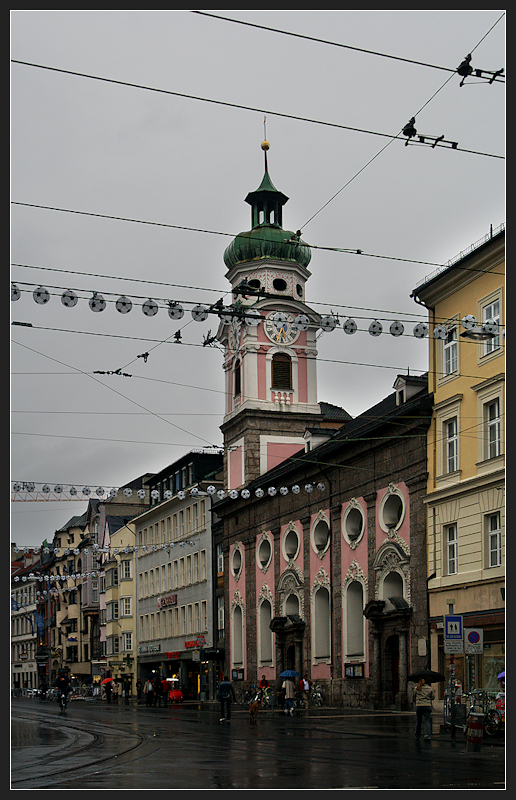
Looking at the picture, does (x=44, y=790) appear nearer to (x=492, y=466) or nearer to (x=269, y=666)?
(x=492, y=466)

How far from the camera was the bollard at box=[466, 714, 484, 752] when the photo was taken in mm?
23203

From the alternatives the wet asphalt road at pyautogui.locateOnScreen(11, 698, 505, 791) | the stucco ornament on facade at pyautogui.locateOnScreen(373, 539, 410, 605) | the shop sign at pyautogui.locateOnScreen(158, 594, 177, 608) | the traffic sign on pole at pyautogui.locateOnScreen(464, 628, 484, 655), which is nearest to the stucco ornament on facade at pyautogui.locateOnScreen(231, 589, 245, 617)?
the shop sign at pyautogui.locateOnScreen(158, 594, 177, 608)

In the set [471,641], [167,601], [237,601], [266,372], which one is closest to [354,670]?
[237,601]

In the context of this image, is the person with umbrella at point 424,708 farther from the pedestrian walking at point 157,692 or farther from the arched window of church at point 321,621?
the pedestrian walking at point 157,692

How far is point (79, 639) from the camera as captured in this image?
371ft

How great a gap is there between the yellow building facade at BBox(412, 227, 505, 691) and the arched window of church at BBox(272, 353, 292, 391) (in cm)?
2768

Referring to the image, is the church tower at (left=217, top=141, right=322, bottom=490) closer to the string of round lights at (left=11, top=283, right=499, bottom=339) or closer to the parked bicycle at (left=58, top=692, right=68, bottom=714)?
the parked bicycle at (left=58, top=692, right=68, bottom=714)

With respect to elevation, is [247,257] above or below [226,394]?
above

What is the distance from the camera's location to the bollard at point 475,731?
76.1 feet

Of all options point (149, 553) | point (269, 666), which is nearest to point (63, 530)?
point (149, 553)

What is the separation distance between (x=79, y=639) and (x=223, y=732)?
279 ft

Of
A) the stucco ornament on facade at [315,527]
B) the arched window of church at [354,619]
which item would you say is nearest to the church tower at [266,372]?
the stucco ornament on facade at [315,527]

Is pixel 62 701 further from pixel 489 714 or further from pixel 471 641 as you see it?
pixel 489 714

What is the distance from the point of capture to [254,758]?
833 inches
